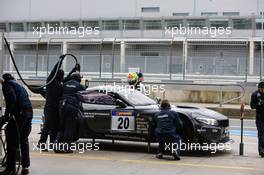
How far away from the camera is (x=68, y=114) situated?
33.2 ft

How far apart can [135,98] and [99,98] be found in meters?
0.81

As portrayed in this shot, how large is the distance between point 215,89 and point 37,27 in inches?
1092

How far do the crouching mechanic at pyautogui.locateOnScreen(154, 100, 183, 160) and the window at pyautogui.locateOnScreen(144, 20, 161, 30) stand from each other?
3142 cm

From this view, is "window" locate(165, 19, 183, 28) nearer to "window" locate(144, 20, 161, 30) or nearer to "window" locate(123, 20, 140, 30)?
"window" locate(144, 20, 161, 30)

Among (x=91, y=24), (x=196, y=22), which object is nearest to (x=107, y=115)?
(x=196, y=22)

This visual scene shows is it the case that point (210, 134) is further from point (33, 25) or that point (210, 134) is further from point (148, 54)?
point (33, 25)

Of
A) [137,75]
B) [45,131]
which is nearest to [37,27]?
[137,75]

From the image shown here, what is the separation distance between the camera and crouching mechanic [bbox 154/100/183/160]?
963 cm

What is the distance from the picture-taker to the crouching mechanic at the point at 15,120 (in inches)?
300

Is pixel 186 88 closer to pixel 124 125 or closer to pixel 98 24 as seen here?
pixel 124 125

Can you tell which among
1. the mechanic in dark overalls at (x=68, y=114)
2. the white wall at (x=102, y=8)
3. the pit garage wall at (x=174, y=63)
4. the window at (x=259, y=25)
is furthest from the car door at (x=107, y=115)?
the white wall at (x=102, y=8)

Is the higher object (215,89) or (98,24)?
(98,24)

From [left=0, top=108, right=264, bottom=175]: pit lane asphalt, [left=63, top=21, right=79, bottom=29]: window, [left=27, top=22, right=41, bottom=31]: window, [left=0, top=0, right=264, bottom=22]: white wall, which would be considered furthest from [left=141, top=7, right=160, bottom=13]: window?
[left=0, top=108, right=264, bottom=175]: pit lane asphalt

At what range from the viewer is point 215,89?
2252 centimetres
